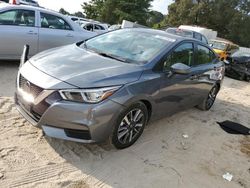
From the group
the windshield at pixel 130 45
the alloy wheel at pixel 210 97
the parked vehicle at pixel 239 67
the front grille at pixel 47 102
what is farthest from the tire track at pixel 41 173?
the parked vehicle at pixel 239 67

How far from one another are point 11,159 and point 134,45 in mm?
2416

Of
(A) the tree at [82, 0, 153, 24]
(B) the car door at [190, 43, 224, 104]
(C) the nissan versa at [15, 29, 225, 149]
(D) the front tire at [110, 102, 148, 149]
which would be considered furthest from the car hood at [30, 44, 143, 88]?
(A) the tree at [82, 0, 153, 24]

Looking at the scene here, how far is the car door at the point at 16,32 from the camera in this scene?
21.4 ft

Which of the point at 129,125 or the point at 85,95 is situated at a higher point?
the point at 85,95

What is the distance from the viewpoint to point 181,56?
488 centimetres

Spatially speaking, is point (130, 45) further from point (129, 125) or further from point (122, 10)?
point (122, 10)

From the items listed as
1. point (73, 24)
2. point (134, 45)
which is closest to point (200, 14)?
point (73, 24)

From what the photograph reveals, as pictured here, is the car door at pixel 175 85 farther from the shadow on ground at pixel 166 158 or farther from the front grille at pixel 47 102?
the front grille at pixel 47 102

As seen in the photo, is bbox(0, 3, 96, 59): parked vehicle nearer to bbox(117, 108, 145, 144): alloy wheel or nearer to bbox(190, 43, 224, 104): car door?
bbox(190, 43, 224, 104): car door

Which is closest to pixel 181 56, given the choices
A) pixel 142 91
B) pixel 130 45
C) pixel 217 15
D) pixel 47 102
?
pixel 130 45

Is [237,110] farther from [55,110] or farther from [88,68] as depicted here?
[55,110]

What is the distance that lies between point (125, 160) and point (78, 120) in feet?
2.95

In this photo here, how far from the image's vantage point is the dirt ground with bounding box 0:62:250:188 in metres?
3.33

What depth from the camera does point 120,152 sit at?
13.2ft
